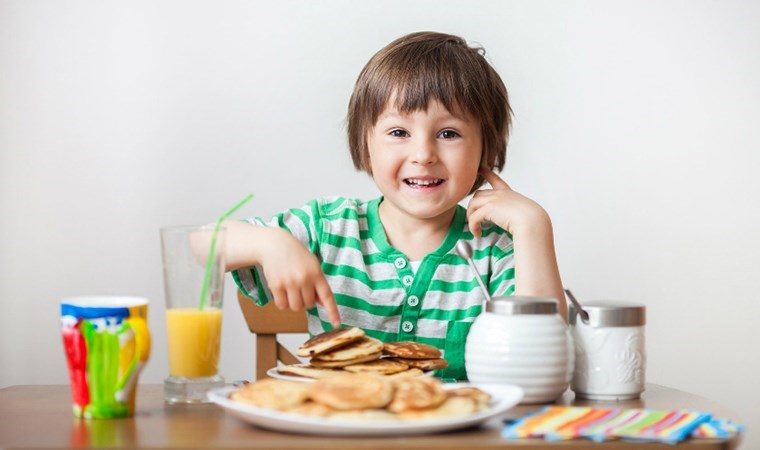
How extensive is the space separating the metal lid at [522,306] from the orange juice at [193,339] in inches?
12.0

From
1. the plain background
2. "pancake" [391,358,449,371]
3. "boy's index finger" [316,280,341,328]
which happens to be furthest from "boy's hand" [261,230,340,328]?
the plain background

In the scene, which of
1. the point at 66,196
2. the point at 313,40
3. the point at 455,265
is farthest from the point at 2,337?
the point at 455,265

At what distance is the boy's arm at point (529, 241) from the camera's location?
1.32m

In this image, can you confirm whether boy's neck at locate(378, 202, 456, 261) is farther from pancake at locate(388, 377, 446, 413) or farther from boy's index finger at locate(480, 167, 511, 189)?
pancake at locate(388, 377, 446, 413)

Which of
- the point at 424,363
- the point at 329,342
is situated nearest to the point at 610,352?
the point at 424,363

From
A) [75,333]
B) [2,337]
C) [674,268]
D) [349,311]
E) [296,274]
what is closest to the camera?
[75,333]

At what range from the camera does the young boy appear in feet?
4.84

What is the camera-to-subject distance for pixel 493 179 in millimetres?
1536

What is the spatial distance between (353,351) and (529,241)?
422mm

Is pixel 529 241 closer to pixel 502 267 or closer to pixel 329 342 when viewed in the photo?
pixel 502 267

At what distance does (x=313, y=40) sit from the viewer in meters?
2.23

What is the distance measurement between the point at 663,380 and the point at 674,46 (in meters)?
0.85

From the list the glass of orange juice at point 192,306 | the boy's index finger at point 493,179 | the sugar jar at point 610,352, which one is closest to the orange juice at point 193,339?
the glass of orange juice at point 192,306

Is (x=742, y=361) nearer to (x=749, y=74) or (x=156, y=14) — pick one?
(x=749, y=74)
